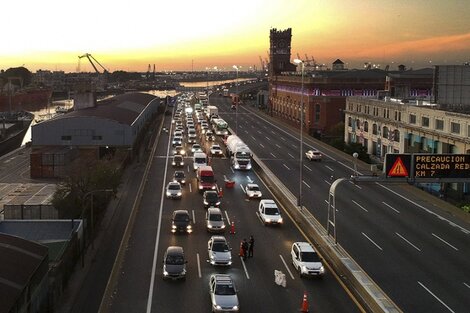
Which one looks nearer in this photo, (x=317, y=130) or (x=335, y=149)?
(x=335, y=149)

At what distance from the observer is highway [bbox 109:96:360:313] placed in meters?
22.9

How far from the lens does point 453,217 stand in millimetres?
38906

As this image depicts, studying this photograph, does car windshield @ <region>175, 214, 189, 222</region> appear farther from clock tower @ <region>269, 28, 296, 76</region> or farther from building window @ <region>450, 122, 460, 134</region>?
clock tower @ <region>269, 28, 296, 76</region>

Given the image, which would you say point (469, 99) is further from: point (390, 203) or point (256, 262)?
point (256, 262)

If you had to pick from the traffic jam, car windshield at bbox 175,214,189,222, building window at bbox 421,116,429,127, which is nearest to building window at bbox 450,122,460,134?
building window at bbox 421,116,429,127

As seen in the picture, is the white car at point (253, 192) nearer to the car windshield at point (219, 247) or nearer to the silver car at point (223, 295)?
the car windshield at point (219, 247)

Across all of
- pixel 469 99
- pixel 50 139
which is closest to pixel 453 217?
pixel 469 99

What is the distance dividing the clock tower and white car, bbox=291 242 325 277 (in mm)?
130374

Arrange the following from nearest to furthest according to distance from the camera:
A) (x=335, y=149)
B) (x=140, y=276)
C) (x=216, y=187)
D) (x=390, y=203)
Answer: (x=140, y=276) → (x=390, y=203) → (x=216, y=187) → (x=335, y=149)

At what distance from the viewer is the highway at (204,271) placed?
22922 millimetres

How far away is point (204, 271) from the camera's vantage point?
1061 inches

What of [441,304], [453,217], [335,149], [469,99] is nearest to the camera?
[441,304]

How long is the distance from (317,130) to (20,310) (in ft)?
267

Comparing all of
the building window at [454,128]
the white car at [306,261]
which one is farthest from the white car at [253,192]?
the building window at [454,128]
